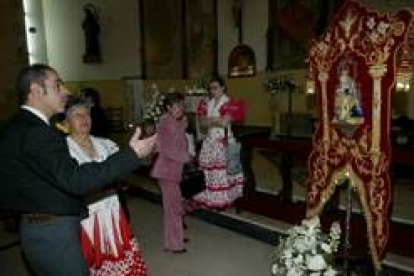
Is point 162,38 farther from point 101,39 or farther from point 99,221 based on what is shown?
point 99,221

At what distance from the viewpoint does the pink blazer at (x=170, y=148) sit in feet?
14.4

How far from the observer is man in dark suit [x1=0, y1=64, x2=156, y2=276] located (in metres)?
1.97

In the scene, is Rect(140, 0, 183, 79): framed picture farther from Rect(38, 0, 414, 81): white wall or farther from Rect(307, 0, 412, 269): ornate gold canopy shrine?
Rect(307, 0, 412, 269): ornate gold canopy shrine

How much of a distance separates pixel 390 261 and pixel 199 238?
78.7 inches

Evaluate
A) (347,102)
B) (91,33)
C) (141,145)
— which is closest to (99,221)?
(141,145)

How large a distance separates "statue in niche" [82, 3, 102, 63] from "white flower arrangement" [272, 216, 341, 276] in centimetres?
943

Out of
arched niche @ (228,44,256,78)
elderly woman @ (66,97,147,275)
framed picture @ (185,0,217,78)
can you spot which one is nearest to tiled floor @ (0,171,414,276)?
elderly woman @ (66,97,147,275)

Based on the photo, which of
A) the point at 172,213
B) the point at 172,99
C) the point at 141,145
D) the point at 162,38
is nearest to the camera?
the point at 141,145

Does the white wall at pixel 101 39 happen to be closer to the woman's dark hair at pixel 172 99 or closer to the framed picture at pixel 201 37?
the framed picture at pixel 201 37

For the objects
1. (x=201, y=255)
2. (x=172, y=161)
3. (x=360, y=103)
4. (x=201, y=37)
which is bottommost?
(x=201, y=255)

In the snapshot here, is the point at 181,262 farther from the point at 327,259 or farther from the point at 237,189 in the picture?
the point at 327,259

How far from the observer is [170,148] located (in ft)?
14.4

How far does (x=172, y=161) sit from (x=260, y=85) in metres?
4.70

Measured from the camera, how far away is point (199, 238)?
16.4 ft
